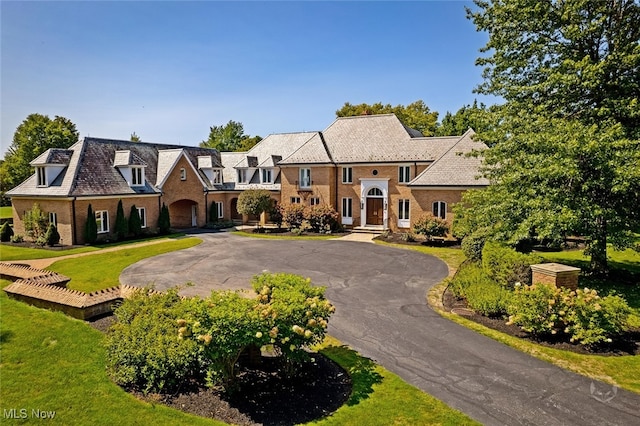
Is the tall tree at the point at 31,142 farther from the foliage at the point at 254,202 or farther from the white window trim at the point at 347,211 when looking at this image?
the white window trim at the point at 347,211

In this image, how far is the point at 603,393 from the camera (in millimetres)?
7926

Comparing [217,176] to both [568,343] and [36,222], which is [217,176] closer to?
[36,222]

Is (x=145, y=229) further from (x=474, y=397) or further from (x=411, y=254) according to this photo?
(x=474, y=397)

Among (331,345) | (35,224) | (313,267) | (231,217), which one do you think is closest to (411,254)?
(313,267)

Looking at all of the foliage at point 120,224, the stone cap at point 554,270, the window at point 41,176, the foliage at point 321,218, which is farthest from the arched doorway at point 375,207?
the window at point 41,176

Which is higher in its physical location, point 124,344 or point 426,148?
point 426,148

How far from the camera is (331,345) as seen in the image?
33.8 ft

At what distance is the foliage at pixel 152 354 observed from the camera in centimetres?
763

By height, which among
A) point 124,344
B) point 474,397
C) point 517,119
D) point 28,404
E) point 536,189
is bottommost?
point 474,397

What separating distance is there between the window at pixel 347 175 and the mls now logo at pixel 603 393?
2697cm

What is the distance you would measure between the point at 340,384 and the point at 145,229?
1073 inches

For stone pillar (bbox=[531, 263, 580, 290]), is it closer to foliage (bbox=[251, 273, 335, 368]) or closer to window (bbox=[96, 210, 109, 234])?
foliage (bbox=[251, 273, 335, 368])

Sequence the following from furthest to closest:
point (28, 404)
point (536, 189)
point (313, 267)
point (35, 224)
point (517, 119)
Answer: point (35, 224)
point (313, 267)
point (517, 119)
point (536, 189)
point (28, 404)

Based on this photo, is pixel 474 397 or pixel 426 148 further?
pixel 426 148
